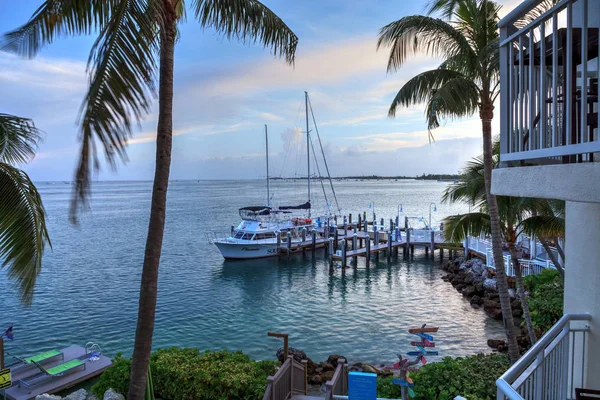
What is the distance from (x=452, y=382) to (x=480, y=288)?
14346 millimetres

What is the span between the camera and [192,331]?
60.6 feet

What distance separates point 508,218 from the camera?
37.1 feet

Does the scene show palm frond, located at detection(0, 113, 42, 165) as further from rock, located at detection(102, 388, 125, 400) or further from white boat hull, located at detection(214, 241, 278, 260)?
white boat hull, located at detection(214, 241, 278, 260)

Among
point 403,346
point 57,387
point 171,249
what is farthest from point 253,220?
point 57,387

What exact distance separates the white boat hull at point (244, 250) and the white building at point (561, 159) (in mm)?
29675

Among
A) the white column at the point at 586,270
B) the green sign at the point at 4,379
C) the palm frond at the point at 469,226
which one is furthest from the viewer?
the palm frond at the point at 469,226

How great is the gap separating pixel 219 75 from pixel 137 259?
26.4m

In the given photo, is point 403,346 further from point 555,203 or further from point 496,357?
point 555,203

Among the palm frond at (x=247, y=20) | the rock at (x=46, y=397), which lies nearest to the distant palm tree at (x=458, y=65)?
the palm frond at (x=247, y=20)

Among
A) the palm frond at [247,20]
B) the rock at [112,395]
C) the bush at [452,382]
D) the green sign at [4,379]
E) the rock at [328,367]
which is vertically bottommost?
the rock at [328,367]

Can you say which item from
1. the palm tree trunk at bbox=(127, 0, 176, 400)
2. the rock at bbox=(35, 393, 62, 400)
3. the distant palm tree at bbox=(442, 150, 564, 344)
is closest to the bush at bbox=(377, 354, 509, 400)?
the distant palm tree at bbox=(442, 150, 564, 344)

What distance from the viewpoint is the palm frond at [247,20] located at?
573 centimetres

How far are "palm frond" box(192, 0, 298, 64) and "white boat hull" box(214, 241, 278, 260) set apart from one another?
28403 millimetres

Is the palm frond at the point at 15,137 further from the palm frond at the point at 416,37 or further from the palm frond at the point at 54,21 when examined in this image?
the palm frond at the point at 416,37
